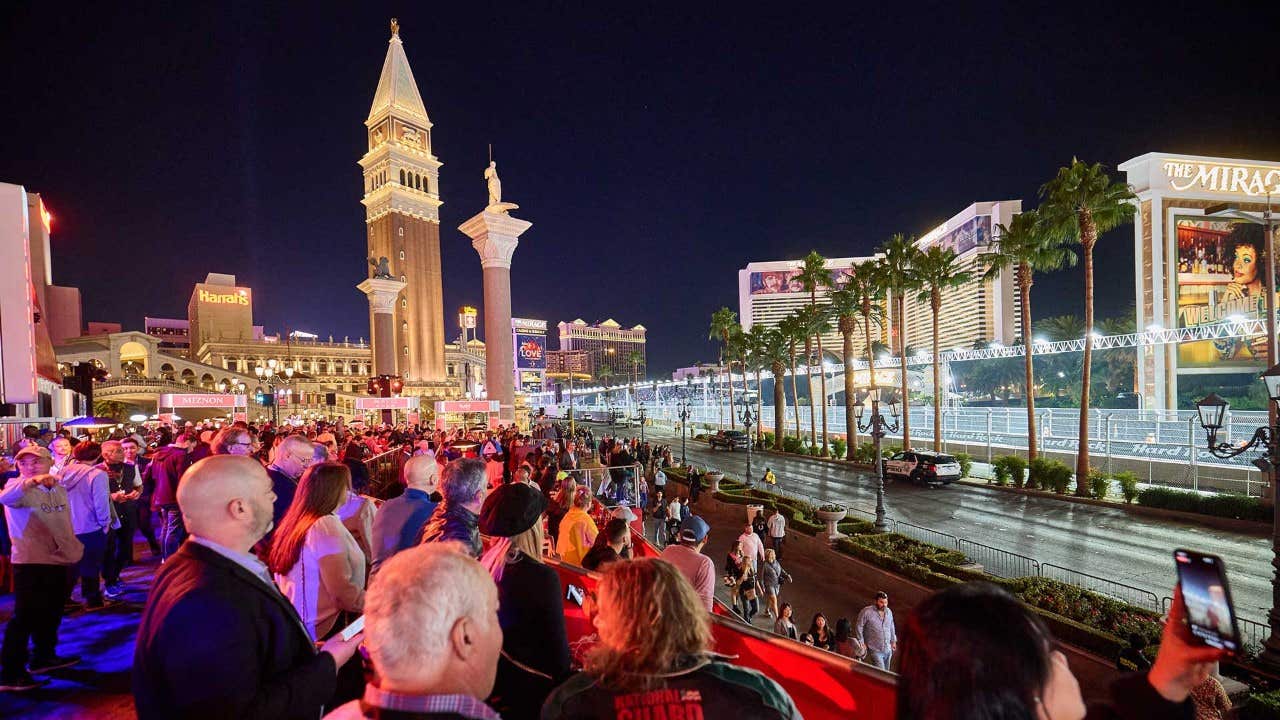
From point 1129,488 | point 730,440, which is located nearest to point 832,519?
point 1129,488

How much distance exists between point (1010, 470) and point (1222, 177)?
51.9 metres

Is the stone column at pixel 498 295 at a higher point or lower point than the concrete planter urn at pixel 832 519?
higher

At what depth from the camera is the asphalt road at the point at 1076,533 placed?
14031 mm

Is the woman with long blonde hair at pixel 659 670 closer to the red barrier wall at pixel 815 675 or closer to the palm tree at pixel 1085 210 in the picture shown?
the red barrier wall at pixel 815 675

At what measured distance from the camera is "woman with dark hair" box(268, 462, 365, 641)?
341 centimetres

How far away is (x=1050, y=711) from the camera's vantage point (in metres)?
1.47

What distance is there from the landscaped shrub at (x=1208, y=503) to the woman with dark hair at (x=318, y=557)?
83.6 feet

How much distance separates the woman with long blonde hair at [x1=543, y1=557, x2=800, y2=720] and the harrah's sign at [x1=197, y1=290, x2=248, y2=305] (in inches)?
4528

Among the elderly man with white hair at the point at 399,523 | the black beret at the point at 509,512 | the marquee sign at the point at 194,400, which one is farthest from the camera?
the marquee sign at the point at 194,400

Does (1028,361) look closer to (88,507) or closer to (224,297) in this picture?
(88,507)

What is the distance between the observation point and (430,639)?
146cm

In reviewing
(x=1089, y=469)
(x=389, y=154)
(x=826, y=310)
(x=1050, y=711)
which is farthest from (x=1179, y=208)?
(x=389, y=154)

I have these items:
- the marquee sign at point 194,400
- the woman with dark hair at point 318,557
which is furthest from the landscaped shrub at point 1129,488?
the marquee sign at point 194,400

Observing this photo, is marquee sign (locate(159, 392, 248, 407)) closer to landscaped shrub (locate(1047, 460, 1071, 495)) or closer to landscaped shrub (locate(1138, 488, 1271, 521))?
landscaped shrub (locate(1047, 460, 1071, 495))
